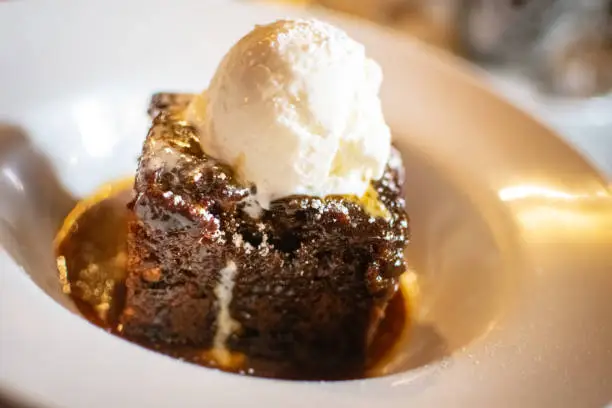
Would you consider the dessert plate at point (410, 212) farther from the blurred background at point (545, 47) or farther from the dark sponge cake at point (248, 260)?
the blurred background at point (545, 47)

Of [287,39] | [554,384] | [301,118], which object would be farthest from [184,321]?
[554,384]

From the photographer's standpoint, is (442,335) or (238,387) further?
(442,335)

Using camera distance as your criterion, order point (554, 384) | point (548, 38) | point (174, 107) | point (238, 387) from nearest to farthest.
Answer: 1. point (238, 387)
2. point (554, 384)
3. point (174, 107)
4. point (548, 38)

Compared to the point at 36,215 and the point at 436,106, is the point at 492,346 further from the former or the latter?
the point at 36,215

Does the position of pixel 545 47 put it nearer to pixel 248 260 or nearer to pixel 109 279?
pixel 248 260

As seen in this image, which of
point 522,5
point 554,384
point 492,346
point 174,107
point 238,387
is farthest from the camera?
point 522,5

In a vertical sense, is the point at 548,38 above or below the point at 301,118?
below
